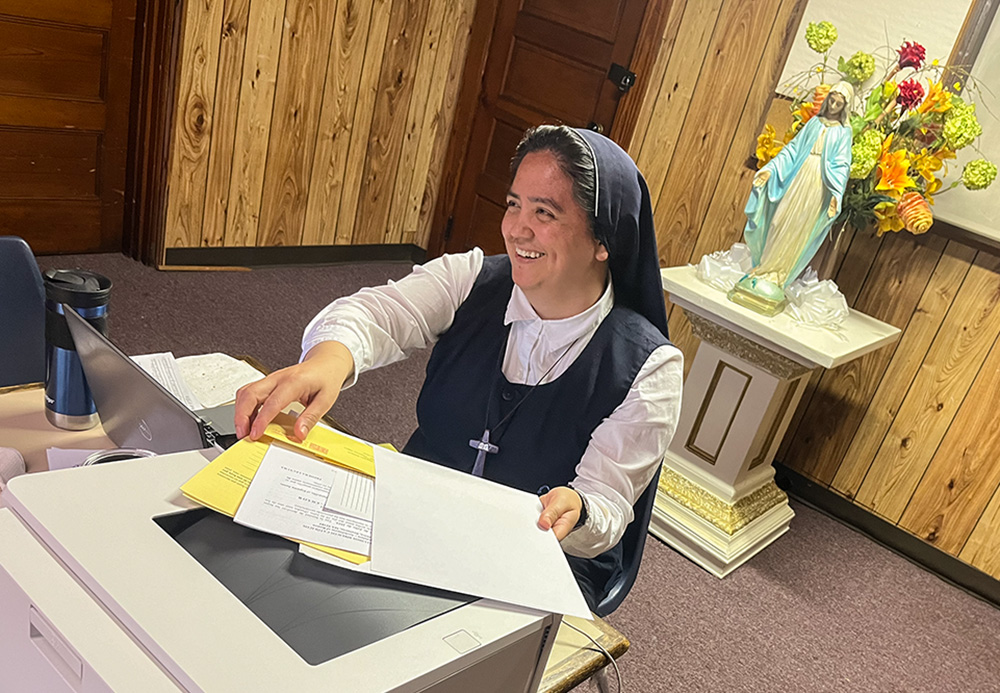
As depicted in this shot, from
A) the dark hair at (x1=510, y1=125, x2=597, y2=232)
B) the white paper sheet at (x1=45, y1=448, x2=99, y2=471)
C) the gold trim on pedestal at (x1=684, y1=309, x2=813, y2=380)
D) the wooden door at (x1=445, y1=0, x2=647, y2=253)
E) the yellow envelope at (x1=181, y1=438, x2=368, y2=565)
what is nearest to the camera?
the yellow envelope at (x1=181, y1=438, x2=368, y2=565)

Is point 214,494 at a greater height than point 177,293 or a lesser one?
greater

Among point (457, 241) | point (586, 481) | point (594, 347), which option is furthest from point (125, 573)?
point (457, 241)

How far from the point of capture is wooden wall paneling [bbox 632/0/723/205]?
3102mm

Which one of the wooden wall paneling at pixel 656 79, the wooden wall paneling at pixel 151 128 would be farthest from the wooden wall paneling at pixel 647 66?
the wooden wall paneling at pixel 151 128

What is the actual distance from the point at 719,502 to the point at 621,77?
66.9 inches

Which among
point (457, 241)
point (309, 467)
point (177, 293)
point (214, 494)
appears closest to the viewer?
point (214, 494)

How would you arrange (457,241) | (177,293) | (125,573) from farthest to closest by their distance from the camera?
1. (457,241)
2. (177,293)
3. (125,573)

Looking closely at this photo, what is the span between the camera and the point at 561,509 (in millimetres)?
973

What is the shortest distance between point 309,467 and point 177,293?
8.90 ft

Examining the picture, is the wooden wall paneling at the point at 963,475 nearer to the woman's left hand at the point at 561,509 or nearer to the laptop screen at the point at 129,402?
the woman's left hand at the point at 561,509

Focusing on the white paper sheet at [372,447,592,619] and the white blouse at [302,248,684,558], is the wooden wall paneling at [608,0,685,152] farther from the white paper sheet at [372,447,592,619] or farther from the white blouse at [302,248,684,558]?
the white paper sheet at [372,447,592,619]

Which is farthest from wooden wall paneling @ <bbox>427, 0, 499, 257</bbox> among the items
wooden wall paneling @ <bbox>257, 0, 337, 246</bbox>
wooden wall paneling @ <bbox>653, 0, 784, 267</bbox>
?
wooden wall paneling @ <bbox>653, 0, 784, 267</bbox>

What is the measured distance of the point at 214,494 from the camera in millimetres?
761

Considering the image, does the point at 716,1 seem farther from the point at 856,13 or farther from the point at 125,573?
the point at 125,573
